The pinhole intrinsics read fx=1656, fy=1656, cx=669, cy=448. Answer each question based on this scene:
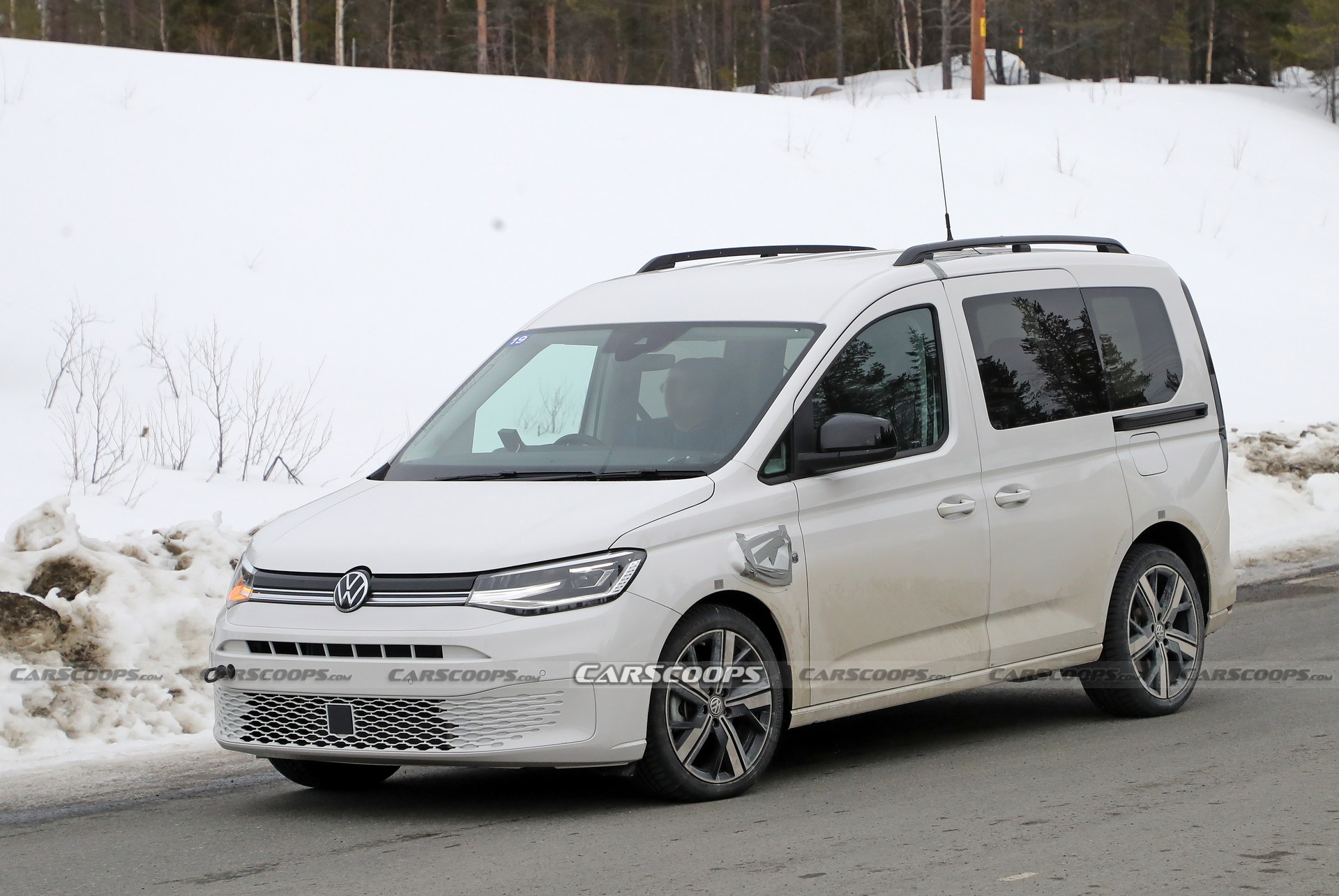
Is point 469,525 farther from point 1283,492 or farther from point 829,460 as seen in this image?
point 1283,492

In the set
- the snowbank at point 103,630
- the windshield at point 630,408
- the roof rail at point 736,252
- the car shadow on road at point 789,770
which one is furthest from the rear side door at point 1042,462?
the snowbank at point 103,630

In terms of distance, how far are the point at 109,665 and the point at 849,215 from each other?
1939 cm

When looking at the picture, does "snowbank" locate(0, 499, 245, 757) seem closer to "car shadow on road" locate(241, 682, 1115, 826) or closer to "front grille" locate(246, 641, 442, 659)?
"car shadow on road" locate(241, 682, 1115, 826)

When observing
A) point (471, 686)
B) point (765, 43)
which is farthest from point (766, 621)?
point (765, 43)

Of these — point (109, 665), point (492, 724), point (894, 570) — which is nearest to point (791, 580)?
point (894, 570)

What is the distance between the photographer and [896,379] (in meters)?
6.84

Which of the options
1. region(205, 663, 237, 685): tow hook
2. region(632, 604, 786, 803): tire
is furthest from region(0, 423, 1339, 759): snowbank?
region(632, 604, 786, 803): tire

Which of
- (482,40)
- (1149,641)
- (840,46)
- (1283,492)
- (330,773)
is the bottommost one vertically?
(1283,492)

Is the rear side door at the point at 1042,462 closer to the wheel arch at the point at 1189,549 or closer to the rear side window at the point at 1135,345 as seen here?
the rear side window at the point at 1135,345

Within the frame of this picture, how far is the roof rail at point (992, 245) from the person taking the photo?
7.16 m

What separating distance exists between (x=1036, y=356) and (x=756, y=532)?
202cm

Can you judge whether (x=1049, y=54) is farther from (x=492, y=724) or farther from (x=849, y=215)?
(x=492, y=724)

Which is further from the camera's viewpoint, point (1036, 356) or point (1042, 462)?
point (1036, 356)

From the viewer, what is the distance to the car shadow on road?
6168mm
